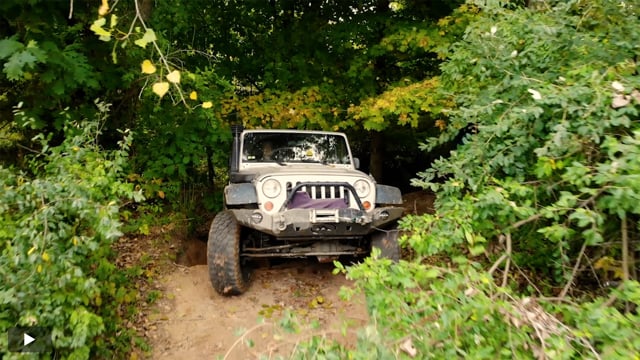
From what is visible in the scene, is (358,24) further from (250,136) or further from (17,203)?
(17,203)

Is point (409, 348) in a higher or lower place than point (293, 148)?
lower

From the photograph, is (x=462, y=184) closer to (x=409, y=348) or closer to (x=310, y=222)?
(x=409, y=348)

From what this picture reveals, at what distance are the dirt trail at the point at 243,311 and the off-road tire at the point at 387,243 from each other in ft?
2.14

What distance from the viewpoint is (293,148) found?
532 centimetres

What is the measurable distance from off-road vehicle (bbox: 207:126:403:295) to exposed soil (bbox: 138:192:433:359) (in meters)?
0.27

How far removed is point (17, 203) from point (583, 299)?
3847mm

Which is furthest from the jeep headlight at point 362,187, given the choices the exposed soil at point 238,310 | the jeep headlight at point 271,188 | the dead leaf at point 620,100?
the dead leaf at point 620,100

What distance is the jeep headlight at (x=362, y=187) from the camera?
173 inches

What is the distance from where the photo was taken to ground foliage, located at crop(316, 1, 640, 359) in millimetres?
1952

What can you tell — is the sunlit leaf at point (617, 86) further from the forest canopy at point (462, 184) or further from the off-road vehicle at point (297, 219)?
the off-road vehicle at point (297, 219)

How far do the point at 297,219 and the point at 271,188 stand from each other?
50 cm

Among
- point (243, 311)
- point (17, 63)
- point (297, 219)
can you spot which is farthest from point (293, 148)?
point (17, 63)

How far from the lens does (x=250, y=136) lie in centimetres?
536

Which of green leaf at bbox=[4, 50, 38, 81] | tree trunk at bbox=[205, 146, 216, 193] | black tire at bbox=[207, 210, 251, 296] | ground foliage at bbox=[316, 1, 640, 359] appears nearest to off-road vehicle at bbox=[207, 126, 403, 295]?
black tire at bbox=[207, 210, 251, 296]
